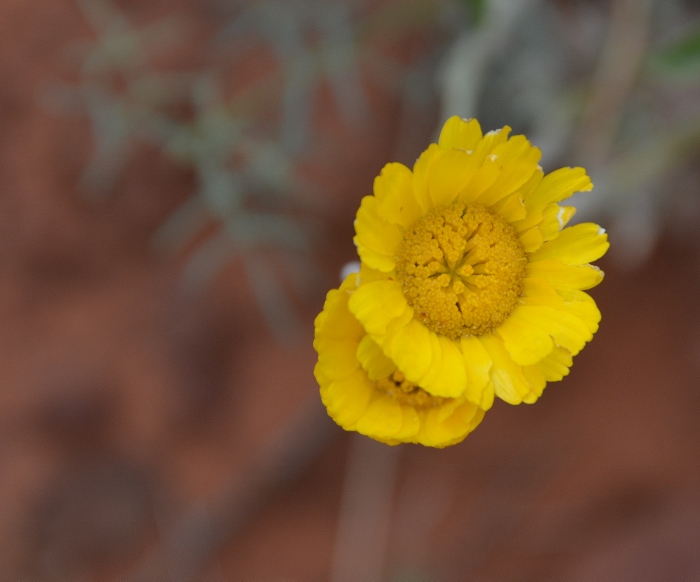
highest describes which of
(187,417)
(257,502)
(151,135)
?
(151,135)

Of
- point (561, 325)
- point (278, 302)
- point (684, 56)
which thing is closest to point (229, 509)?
point (278, 302)

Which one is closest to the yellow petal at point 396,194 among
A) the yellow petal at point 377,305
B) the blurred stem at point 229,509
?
the yellow petal at point 377,305

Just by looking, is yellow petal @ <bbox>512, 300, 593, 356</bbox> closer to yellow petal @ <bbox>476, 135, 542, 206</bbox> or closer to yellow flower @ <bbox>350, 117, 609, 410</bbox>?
yellow flower @ <bbox>350, 117, 609, 410</bbox>

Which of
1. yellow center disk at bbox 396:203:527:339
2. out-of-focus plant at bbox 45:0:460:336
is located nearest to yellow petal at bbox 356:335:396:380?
yellow center disk at bbox 396:203:527:339

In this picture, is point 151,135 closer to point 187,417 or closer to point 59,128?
point 59,128

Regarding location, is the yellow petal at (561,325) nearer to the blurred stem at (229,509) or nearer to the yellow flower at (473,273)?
the yellow flower at (473,273)

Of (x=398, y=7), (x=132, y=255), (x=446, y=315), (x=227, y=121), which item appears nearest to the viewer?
(x=446, y=315)

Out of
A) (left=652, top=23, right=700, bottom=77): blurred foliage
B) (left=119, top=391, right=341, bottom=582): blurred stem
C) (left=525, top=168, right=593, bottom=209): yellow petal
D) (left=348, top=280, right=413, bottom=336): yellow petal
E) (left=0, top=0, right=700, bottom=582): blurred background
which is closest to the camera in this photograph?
(left=348, top=280, right=413, bottom=336): yellow petal

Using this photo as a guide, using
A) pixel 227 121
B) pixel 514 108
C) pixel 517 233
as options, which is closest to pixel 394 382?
pixel 517 233
